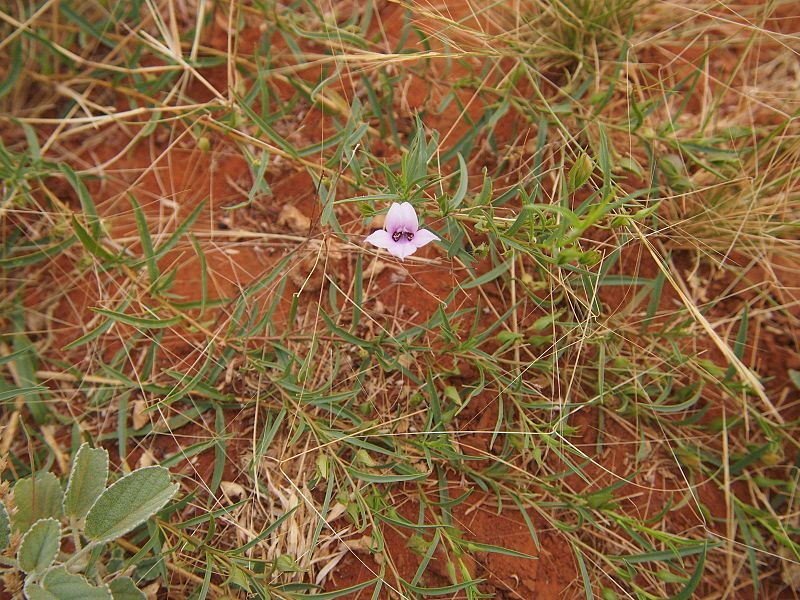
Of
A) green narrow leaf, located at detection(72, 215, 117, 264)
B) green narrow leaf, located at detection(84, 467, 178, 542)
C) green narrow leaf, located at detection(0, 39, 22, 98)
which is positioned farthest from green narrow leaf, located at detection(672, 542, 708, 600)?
green narrow leaf, located at detection(0, 39, 22, 98)

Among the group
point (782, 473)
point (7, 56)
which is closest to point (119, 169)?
point (7, 56)

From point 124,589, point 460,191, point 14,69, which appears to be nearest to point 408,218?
point 460,191

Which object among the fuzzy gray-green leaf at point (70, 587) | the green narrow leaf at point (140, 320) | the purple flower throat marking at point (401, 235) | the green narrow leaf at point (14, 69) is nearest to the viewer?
the fuzzy gray-green leaf at point (70, 587)

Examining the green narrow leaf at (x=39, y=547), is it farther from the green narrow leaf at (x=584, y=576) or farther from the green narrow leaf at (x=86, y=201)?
the green narrow leaf at (x=584, y=576)

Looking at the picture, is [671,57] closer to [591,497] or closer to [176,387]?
[591,497]

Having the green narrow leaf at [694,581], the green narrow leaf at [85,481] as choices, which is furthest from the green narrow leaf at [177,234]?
the green narrow leaf at [694,581]

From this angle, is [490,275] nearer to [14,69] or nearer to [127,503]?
[127,503]
